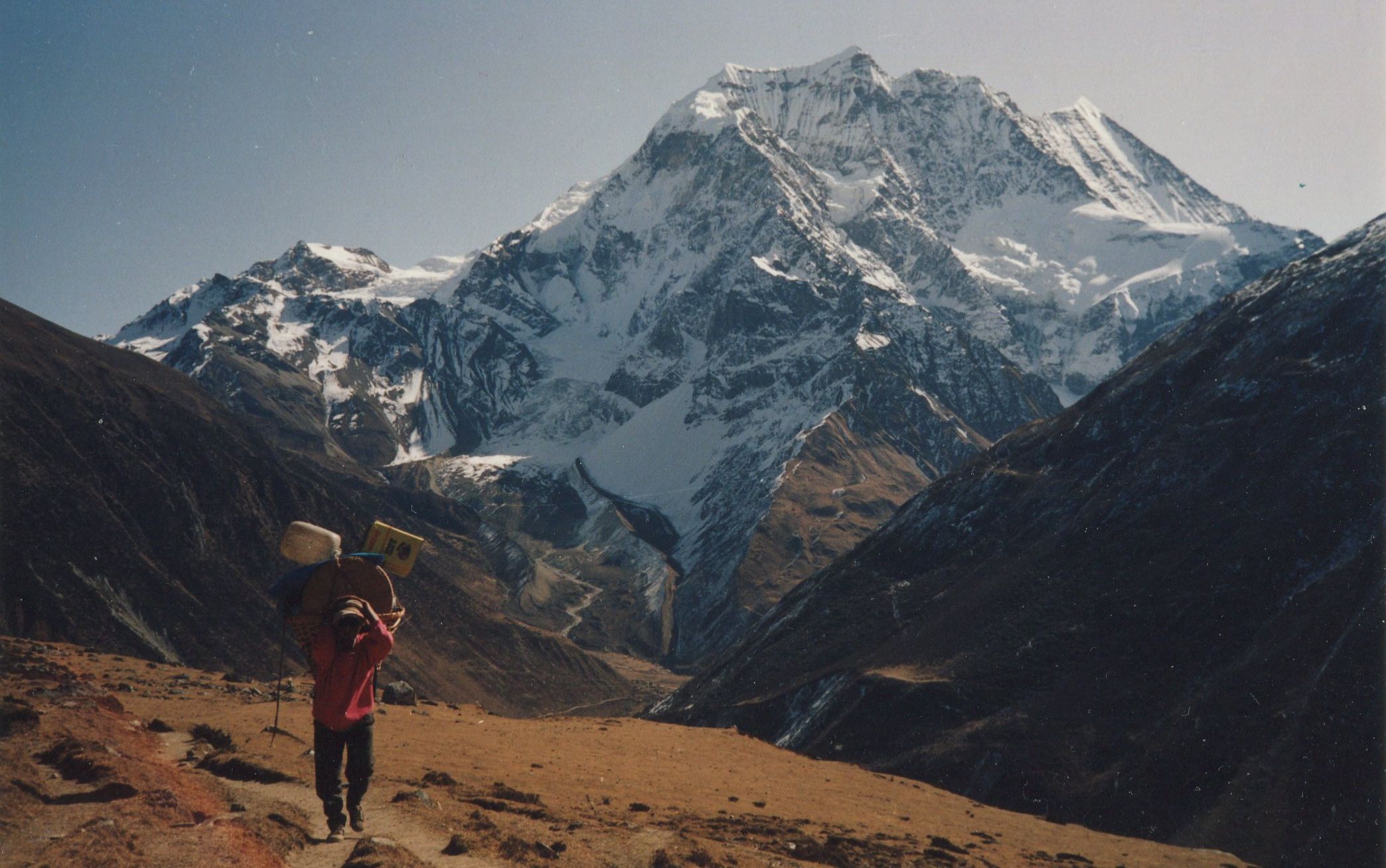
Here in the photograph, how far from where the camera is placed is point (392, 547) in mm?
16312

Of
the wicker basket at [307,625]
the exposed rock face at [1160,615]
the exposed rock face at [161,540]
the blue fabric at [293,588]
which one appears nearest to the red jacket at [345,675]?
the wicker basket at [307,625]

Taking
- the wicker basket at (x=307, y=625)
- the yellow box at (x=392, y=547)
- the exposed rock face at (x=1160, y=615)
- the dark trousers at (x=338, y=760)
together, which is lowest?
the exposed rock face at (x=1160, y=615)

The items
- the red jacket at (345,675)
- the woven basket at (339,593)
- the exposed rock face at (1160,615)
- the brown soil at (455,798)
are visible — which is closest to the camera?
the brown soil at (455,798)

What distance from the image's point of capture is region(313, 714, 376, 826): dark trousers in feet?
49.2

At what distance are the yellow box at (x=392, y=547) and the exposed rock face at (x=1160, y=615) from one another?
61849mm

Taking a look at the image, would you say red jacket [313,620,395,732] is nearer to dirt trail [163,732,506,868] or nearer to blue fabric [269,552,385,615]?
blue fabric [269,552,385,615]

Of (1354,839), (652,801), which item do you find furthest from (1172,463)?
(652,801)

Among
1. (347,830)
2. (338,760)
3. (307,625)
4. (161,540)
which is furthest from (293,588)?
(161,540)

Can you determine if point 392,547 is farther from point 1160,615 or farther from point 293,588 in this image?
point 1160,615

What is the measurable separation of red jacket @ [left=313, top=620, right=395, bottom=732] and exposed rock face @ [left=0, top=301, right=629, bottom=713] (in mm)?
101621

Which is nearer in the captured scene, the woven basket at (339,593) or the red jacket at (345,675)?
the red jacket at (345,675)

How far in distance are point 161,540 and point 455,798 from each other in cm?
12731

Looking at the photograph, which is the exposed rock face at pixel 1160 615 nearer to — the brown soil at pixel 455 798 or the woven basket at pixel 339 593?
the brown soil at pixel 455 798

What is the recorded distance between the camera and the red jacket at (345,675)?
48.3 feet
